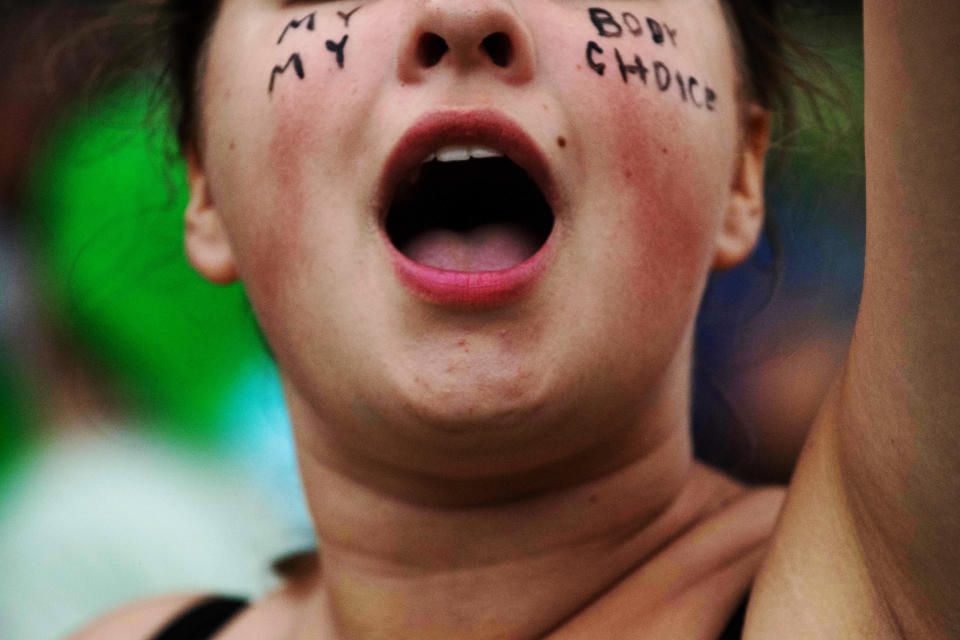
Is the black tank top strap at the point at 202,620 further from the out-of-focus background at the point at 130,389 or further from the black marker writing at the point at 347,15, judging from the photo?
the black marker writing at the point at 347,15

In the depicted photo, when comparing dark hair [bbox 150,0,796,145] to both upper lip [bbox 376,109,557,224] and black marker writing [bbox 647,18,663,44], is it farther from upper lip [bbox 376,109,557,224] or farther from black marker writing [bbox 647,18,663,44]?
upper lip [bbox 376,109,557,224]

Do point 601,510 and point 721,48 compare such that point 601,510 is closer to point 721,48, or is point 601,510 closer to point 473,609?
point 473,609

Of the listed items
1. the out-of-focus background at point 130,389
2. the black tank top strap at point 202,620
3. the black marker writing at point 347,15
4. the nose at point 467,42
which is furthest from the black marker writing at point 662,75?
the out-of-focus background at point 130,389

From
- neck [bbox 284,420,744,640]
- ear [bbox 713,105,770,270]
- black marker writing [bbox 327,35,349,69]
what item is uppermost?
black marker writing [bbox 327,35,349,69]

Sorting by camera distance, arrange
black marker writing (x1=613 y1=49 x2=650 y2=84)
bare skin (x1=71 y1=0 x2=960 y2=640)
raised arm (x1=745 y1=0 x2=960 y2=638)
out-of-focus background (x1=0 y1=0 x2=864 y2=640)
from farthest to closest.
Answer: out-of-focus background (x1=0 y1=0 x2=864 y2=640)
black marker writing (x1=613 y1=49 x2=650 y2=84)
bare skin (x1=71 y1=0 x2=960 y2=640)
raised arm (x1=745 y1=0 x2=960 y2=638)

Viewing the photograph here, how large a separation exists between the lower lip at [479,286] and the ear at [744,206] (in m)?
0.37

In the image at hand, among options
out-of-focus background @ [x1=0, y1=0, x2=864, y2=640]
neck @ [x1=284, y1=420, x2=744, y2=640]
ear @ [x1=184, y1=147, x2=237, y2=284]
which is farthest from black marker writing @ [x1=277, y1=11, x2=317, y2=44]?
out-of-focus background @ [x1=0, y1=0, x2=864, y2=640]

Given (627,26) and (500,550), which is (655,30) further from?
(500,550)

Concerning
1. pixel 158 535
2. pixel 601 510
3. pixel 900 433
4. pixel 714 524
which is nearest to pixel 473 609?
pixel 601 510

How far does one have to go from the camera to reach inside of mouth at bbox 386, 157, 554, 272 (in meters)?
1.13

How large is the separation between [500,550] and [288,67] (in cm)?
59

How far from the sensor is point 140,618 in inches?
65.9

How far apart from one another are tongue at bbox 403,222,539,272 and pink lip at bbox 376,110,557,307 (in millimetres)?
77

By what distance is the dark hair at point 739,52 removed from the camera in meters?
1.36
